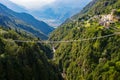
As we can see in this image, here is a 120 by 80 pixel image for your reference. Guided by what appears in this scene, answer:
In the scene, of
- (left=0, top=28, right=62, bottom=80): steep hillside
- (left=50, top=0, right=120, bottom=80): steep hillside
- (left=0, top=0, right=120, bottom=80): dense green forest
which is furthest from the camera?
(left=50, top=0, right=120, bottom=80): steep hillside

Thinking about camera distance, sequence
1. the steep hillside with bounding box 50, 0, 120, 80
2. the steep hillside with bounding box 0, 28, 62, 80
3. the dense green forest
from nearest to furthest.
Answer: the steep hillside with bounding box 0, 28, 62, 80, the dense green forest, the steep hillside with bounding box 50, 0, 120, 80

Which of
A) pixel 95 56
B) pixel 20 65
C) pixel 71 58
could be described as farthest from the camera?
pixel 71 58

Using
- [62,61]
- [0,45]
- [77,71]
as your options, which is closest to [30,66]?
[0,45]

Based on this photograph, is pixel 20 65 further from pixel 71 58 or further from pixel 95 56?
pixel 71 58

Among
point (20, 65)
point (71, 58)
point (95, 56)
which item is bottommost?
point (71, 58)

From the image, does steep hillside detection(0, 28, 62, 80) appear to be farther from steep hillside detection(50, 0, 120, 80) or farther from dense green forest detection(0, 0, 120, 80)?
steep hillside detection(50, 0, 120, 80)

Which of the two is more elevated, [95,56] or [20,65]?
[95,56]

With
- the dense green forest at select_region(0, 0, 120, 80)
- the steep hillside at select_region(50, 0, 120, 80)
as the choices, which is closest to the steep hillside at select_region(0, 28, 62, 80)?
the dense green forest at select_region(0, 0, 120, 80)

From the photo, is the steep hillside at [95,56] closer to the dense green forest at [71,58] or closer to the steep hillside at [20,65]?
the dense green forest at [71,58]

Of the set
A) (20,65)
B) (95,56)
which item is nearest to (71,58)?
(95,56)

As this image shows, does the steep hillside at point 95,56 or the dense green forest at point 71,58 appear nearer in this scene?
the dense green forest at point 71,58

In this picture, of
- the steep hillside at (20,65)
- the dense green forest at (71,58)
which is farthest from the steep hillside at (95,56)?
the steep hillside at (20,65)

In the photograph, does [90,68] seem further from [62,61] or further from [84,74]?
[62,61]
